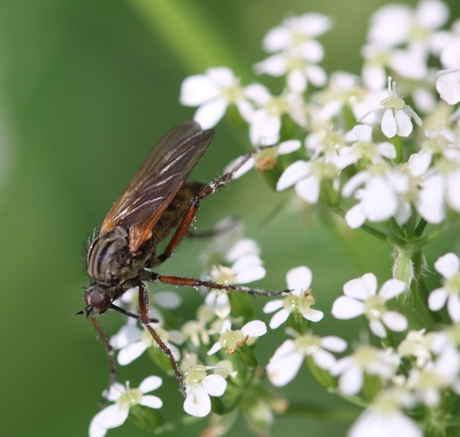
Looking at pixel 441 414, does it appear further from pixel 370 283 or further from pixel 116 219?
pixel 116 219

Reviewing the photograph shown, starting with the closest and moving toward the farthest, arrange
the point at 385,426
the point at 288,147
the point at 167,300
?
the point at 385,426
the point at 288,147
the point at 167,300

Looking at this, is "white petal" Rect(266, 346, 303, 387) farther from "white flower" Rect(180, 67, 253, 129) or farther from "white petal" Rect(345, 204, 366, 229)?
"white flower" Rect(180, 67, 253, 129)

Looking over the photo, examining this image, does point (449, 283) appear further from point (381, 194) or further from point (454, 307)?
point (381, 194)

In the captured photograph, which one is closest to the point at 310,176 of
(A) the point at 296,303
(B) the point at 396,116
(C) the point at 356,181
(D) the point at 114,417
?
(C) the point at 356,181

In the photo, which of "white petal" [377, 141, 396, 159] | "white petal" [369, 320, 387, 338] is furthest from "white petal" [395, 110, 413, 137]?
"white petal" [369, 320, 387, 338]

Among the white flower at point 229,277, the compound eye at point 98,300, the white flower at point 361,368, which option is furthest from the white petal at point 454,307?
the compound eye at point 98,300
